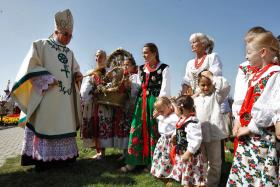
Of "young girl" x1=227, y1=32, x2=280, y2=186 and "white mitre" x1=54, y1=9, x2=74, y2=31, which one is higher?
"white mitre" x1=54, y1=9, x2=74, y2=31

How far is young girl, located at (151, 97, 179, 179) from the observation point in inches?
147

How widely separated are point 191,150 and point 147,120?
1.35 metres

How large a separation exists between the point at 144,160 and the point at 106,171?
0.65m

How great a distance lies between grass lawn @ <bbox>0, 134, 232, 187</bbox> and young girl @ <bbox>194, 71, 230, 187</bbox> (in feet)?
1.34

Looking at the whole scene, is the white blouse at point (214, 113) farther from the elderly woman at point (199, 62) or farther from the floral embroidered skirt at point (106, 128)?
the floral embroidered skirt at point (106, 128)

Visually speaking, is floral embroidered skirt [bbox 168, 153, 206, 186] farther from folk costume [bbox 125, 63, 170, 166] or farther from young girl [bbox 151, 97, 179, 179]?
folk costume [bbox 125, 63, 170, 166]

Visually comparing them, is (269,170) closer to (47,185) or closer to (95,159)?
(47,185)

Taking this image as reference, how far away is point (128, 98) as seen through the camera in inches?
199

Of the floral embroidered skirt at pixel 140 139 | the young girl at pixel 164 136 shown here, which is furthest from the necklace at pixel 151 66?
the young girl at pixel 164 136

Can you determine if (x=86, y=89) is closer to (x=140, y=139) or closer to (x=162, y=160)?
(x=140, y=139)

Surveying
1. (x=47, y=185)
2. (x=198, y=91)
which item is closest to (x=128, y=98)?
(x=198, y=91)

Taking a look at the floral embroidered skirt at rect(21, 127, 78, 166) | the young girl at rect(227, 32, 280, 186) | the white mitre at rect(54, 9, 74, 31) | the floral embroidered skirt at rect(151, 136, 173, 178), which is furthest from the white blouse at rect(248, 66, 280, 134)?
the white mitre at rect(54, 9, 74, 31)

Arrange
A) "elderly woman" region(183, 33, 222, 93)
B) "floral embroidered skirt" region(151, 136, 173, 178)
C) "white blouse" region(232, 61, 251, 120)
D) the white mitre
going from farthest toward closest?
1. the white mitre
2. "elderly woman" region(183, 33, 222, 93)
3. "floral embroidered skirt" region(151, 136, 173, 178)
4. "white blouse" region(232, 61, 251, 120)

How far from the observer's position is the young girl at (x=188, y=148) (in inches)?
123
